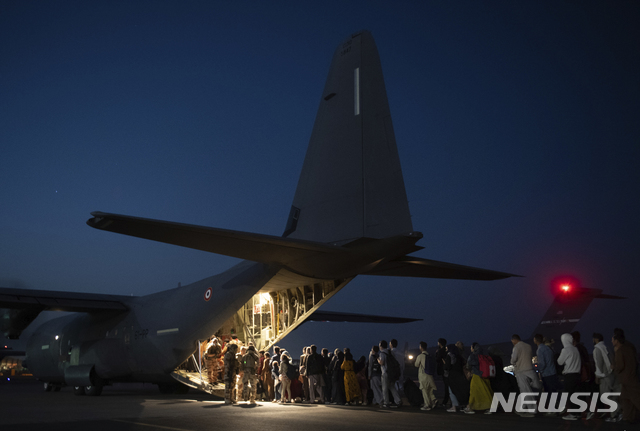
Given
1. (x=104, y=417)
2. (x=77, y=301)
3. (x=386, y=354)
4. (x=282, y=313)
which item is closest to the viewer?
(x=104, y=417)

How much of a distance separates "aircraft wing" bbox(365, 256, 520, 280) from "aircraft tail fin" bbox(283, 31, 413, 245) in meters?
1.17

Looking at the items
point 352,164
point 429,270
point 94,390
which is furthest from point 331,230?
point 94,390

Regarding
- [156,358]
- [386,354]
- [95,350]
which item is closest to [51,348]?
[95,350]

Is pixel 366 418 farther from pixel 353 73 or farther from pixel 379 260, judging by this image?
pixel 353 73

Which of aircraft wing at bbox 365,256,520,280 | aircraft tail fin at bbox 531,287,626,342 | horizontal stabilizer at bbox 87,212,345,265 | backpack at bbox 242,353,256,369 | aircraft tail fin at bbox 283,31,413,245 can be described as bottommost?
backpack at bbox 242,353,256,369

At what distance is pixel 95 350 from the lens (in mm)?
14992

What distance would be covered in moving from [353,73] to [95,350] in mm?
11524

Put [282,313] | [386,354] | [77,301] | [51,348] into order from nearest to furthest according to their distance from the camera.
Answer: [386,354]
[282,313]
[77,301]
[51,348]

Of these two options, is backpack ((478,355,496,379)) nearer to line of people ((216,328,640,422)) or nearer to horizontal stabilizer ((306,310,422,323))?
line of people ((216,328,640,422))

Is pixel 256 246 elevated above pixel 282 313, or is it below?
above

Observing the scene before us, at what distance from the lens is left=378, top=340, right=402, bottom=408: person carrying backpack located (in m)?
10.4

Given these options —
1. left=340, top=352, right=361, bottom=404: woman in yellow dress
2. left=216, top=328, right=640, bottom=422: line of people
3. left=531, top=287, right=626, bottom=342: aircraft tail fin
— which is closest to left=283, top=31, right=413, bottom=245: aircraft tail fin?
left=216, top=328, right=640, bottom=422: line of people

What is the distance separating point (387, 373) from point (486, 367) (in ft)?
7.08

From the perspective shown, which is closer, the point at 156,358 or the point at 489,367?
the point at 489,367
